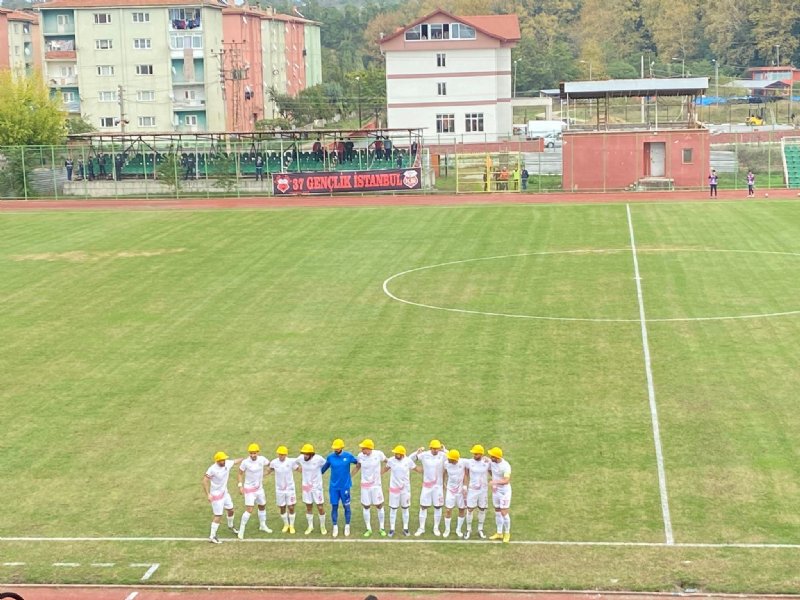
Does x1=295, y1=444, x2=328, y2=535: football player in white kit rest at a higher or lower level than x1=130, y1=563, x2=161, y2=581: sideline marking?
higher

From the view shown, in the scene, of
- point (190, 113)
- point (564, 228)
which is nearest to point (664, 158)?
point (564, 228)

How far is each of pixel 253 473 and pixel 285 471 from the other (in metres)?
0.52

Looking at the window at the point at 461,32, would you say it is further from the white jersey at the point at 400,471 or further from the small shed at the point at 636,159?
the white jersey at the point at 400,471

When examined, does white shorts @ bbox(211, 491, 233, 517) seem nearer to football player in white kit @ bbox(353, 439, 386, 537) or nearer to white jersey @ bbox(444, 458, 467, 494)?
football player in white kit @ bbox(353, 439, 386, 537)

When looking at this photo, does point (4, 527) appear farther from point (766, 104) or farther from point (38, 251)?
point (766, 104)

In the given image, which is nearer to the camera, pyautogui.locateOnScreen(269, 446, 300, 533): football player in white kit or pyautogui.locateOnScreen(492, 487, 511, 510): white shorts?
pyautogui.locateOnScreen(492, 487, 511, 510): white shorts

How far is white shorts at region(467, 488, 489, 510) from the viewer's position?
2030 cm

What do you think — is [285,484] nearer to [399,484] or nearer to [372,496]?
[372,496]

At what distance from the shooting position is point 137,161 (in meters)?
72.3

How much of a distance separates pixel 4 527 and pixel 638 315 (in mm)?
19784

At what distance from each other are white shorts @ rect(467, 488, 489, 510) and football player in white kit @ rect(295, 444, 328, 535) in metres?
2.46

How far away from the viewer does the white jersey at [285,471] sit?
68.1 ft

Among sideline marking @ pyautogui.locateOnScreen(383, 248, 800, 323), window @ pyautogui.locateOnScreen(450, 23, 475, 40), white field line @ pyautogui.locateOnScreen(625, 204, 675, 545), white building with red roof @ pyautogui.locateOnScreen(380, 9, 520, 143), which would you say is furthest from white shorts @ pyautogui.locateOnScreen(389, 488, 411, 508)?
window @ pyautogui.locateOnScreen(450, 23, 475, 40)

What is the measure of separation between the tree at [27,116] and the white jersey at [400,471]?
60920 mm
